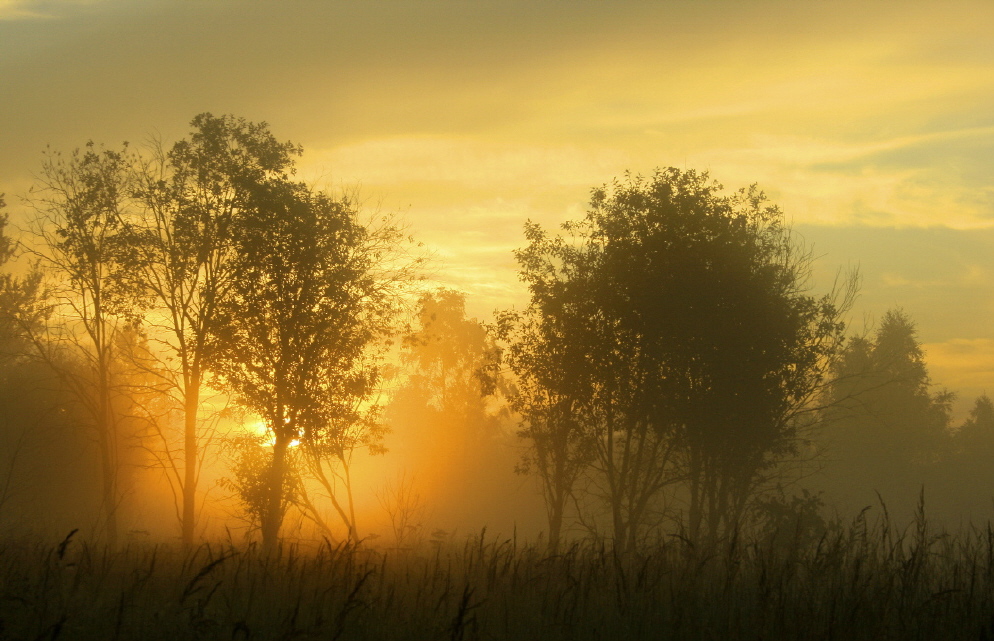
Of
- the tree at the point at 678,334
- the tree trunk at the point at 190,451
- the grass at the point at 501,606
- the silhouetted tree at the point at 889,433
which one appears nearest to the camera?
the grass at the point at 501,606

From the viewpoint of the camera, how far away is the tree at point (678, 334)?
23.4m

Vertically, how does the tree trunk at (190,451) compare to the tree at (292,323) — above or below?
below

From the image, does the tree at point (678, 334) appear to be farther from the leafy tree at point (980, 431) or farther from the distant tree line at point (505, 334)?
the leafy tree at point (980, 431)

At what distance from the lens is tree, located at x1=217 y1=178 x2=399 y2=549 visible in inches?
1025

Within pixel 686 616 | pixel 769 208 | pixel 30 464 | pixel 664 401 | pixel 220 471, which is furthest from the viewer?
pixel 30 464

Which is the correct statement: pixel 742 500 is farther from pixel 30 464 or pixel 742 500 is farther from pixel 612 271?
pixel 30 464

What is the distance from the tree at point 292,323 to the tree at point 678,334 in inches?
281

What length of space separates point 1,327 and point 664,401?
2021 inches

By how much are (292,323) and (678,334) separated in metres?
13.0

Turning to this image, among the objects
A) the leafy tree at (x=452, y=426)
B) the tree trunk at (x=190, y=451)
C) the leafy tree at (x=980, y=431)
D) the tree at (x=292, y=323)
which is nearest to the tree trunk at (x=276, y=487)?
the tree at (x=292, y=323)

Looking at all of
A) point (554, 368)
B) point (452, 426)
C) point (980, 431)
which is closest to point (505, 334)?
point (554, 368)

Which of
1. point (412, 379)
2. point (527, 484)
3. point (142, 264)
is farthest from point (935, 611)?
point (527, 484)

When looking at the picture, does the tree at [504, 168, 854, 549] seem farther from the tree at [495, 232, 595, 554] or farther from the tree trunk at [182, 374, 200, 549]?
the tree trunk at [182, 374, 200, 549]

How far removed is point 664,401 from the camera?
23688mm
